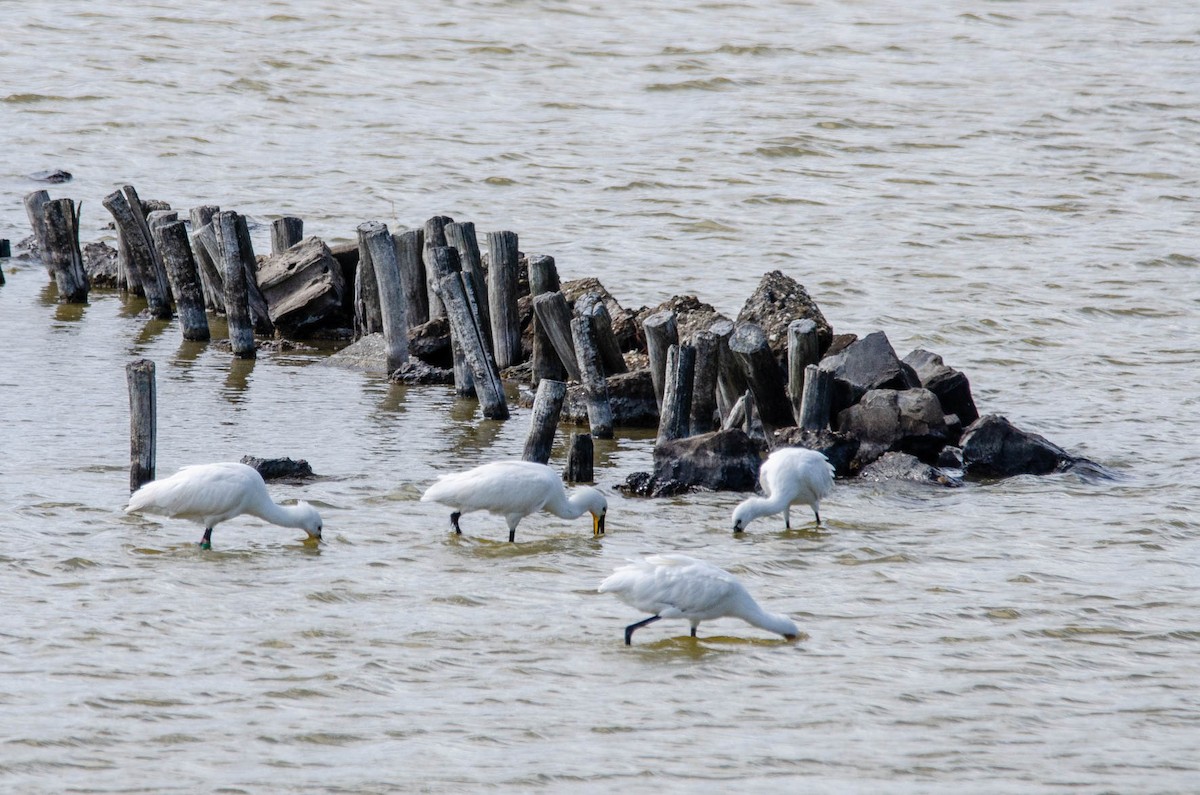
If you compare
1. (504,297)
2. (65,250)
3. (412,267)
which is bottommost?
(65,250)

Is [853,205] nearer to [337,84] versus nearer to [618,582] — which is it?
[337,84]

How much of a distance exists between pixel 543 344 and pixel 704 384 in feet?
8.07

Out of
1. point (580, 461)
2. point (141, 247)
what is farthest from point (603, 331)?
point (141, 247)

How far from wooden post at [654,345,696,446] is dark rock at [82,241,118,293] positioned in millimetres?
9914

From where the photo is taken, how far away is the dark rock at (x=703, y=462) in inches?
445

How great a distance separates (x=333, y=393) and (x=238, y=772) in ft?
25.7

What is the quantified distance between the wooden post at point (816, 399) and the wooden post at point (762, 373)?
0.43 m

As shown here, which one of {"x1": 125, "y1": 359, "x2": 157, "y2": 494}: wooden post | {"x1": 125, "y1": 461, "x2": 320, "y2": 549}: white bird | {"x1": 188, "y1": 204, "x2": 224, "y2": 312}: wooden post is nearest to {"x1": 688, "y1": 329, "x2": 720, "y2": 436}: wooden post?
{"x1": 125, "y1": 461, "x2": 320, "y2": 549}: white bird

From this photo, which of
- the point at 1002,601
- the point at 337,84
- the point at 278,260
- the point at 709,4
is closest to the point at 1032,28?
the point at 709,4

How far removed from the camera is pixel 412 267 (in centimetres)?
1546

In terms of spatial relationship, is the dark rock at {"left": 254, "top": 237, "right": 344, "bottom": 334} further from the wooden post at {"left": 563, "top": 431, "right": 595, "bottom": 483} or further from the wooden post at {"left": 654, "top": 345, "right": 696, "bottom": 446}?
the wooden post at {"left": 563, "top": 431, "right": 595, "bottom": 483}

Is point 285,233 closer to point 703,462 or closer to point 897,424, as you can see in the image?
point 703,462

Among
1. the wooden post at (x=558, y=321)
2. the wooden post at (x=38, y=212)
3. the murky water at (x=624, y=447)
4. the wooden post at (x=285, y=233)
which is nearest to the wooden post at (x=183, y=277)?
the murky water at (x=624, y=447)

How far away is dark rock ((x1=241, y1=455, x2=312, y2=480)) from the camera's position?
1084cm
